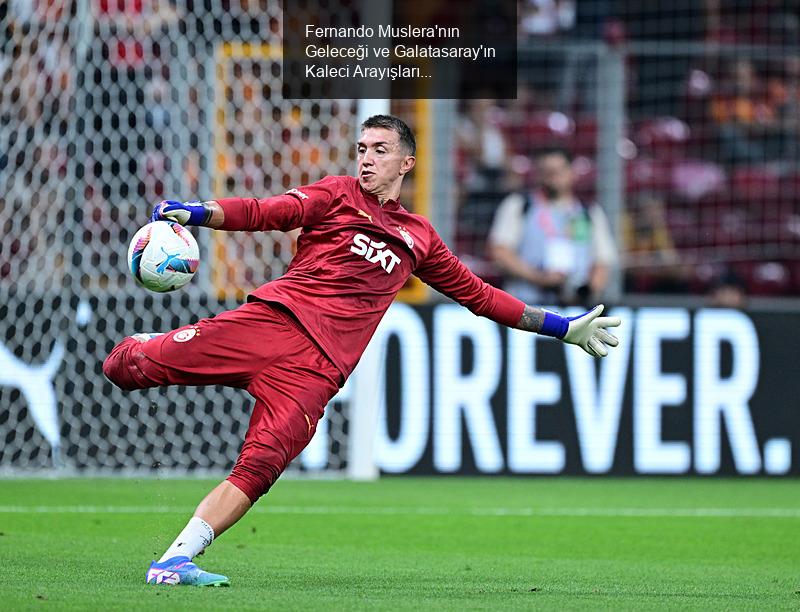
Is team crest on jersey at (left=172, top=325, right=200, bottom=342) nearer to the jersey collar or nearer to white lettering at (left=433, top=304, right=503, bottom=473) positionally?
the jersey collar

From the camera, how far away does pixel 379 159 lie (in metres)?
6.31

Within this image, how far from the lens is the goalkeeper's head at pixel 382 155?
20.7ft

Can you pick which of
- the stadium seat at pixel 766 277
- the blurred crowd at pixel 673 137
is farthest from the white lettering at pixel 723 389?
the stadium seat at pixel 766 277

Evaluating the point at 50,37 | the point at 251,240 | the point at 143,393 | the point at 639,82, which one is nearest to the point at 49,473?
the point at 143,393

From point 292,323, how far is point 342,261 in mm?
350

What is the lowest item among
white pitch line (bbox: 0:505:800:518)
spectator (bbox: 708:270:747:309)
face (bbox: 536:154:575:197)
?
white pitch line (bbox: 0:505:800:518)

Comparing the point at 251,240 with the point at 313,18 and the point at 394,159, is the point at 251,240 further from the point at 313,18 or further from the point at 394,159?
the point at 394,159

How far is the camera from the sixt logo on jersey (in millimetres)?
6215

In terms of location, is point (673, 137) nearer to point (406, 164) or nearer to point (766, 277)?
point (766, 277)

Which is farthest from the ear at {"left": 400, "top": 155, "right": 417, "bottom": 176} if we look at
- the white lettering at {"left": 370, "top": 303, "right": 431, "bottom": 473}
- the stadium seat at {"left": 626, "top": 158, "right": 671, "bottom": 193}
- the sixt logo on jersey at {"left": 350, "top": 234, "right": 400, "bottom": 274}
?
the stadium seat at {"left": 626, "top": 158, "right": 671, "bottom": 193}

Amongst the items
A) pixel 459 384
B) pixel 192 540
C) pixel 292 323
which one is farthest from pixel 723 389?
pixel 192 540

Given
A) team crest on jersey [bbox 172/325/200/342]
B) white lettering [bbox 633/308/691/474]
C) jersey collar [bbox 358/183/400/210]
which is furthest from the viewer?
white lettering [bbox 633/308/691/474]

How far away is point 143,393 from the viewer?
1099cm

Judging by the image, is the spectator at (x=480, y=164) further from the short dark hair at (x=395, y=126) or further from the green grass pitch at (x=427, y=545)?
the short dark hair at (x=395, y=126)
